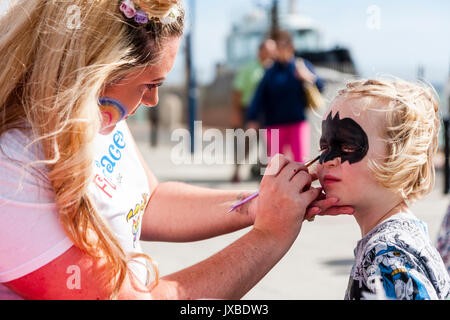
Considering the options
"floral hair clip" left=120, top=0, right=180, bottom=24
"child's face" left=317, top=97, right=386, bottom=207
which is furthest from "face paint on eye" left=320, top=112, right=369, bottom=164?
"floral hair clip" left=120, top=0, right=180, bottom=24

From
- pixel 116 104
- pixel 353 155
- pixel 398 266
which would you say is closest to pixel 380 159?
pixel 353 155

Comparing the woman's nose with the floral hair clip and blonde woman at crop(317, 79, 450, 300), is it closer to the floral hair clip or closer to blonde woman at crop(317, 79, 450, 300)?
blonde woman at crop(317, 79, 450, 300)

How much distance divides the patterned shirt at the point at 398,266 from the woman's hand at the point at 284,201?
21 cm

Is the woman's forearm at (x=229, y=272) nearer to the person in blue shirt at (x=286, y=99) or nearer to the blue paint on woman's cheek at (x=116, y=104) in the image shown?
the blue paint on woman's cheek at (x=116, y=104)

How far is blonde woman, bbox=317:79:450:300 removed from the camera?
1.68 metres

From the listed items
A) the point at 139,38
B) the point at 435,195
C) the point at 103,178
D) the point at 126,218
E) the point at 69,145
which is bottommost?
the point at 435,195

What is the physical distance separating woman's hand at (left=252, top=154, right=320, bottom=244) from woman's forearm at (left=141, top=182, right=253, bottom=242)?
297mm

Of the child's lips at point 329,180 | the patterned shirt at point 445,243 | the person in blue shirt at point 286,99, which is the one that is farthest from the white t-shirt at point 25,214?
the person in blue shirt at point 286,99

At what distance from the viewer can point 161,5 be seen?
5.13 feet

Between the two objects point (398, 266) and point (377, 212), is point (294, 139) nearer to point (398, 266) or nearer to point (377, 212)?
point (377, 212)

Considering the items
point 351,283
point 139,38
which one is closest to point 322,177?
point 351,283

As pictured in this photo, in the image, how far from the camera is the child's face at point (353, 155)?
1722 mm
